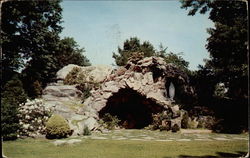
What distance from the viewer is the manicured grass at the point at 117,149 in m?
9.35

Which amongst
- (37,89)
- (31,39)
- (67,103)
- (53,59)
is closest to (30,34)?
(31,39)

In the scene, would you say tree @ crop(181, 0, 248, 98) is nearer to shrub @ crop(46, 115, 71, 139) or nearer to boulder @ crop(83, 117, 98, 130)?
boulder @ crop(83, 117, 98, 130)

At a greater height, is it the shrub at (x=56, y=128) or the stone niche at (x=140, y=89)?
the stone niche at (x=140, y=89)

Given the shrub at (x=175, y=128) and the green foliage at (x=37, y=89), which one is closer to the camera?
the shrub at (x=175, y=128)

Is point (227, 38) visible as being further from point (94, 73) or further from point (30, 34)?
point (30, 34)

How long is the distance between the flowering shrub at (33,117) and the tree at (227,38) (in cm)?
1206

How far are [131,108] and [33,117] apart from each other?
33.0 feet

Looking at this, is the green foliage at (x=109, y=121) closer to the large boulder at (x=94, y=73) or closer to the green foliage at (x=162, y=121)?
the green foliage at (x=162, y=121)

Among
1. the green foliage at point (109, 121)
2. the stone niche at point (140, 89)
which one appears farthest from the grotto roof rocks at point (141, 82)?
the green foliage at point (109, 121)

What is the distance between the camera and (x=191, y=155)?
30.4ft

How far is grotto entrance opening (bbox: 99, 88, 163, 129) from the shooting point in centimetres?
2011

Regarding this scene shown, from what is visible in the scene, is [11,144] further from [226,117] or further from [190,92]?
[190,92]

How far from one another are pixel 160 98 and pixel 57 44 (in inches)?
429

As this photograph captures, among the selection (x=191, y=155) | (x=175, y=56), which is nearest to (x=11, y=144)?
(x=191, y=155)
